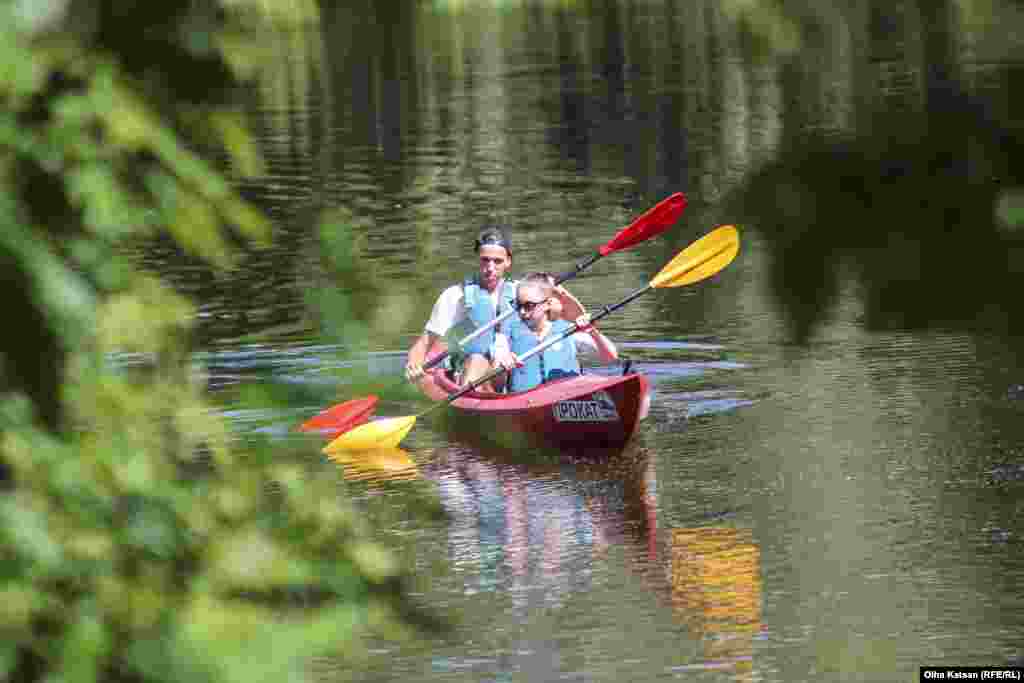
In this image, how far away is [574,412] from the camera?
12.0 meters

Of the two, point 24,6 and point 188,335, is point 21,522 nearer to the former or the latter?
point 188,335

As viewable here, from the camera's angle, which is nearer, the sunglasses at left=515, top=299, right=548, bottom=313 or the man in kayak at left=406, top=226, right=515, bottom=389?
the sunglasses at left=515, top=299, right=548, bottom=313

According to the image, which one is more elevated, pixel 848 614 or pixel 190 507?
pixel 190 507

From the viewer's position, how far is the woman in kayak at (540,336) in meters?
12.7

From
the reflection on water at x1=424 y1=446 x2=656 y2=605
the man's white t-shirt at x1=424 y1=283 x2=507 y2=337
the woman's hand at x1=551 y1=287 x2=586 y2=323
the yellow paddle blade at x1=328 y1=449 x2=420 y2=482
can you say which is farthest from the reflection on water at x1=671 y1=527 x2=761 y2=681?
the man's white t-shirt at x1=424 y1=283 x2=507 y2=337

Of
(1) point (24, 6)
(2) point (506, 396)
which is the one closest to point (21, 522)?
(1) point (24, 6)

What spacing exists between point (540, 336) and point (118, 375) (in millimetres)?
10062

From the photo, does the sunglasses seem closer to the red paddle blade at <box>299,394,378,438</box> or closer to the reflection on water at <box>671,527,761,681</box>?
the reflection on water at <box>671,527,761,681</box>

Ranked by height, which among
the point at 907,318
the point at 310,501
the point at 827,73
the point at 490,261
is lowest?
the point at 490,261

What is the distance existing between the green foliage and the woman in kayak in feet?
32.0

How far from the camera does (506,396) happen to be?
41.3 ft

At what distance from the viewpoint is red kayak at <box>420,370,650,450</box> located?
11938mm

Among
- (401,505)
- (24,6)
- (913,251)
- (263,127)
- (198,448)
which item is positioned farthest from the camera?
(263,127)

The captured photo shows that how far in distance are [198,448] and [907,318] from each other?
1106 mm
